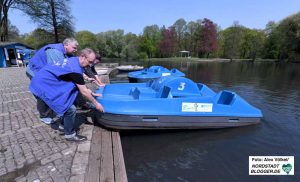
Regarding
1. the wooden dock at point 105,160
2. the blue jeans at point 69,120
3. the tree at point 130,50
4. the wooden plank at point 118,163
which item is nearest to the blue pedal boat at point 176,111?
the wooden dock at point 105,160

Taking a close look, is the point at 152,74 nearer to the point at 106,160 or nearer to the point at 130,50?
the point at 106,160

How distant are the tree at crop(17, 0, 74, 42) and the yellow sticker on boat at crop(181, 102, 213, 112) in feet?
98.5

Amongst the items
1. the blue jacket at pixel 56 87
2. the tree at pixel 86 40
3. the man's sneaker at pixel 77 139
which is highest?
the tree at pixel 86 40

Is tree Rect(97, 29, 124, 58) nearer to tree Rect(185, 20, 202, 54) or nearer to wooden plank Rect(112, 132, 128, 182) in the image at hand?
tree Rect(185, 20, 202, 54)

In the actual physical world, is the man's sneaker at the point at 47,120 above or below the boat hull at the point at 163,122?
above

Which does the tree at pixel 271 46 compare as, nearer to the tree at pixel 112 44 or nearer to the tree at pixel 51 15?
the tree at pixel 112 44

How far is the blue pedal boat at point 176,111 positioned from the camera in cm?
499

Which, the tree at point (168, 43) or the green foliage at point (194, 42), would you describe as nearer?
the green foliage at point (194, 42)

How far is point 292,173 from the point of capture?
419 cm

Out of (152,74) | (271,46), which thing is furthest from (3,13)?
(271,46)

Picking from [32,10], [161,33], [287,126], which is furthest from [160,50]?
A: [287,126]

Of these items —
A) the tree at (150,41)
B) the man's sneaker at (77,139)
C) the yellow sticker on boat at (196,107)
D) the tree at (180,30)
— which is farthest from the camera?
the tree at (180,30)

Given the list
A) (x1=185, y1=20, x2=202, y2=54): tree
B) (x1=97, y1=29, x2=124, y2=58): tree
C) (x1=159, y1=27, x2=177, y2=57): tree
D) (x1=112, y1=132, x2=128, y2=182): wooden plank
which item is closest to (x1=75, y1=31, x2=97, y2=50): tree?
(x1=97, y1=29, x2=124, y2=58): tree

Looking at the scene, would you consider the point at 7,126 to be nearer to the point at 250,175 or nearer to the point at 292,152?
the point at 250,175
